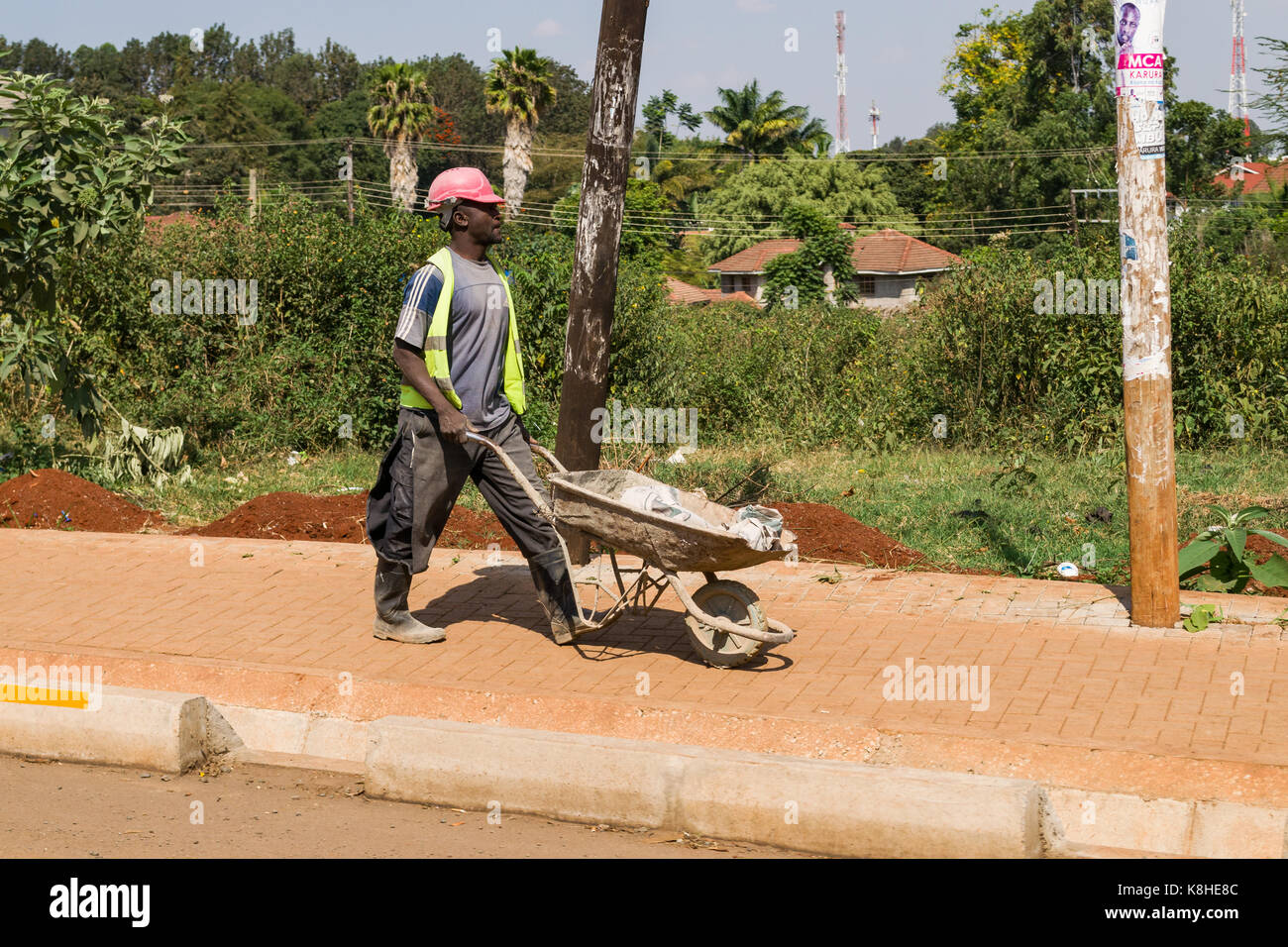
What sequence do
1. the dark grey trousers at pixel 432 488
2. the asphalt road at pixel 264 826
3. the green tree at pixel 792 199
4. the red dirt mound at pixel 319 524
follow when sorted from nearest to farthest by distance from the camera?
the asphalt road at pixel 264 826, the dark grey trousers at pixel 432 488, the red dirt mound at pixel 319 524, the green tree at pixel 792 199

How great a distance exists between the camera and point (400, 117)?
51625 mm

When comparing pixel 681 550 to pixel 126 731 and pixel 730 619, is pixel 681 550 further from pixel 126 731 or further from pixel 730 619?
pixel 126 731

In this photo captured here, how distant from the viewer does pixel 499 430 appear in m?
6.35

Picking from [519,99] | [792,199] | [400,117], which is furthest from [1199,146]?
[400,117]

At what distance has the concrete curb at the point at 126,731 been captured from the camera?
5223mm

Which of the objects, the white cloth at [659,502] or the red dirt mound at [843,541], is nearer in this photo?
the white cloth at [659,502]

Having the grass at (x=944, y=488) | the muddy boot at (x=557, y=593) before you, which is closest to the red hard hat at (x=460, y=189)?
the muddy boot at (x=557, y=593)

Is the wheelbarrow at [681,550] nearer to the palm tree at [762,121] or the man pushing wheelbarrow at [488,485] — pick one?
the man pushing wheelbarrow at [488,485]

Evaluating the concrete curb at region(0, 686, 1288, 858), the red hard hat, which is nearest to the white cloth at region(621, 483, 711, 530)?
the concrete curb at region(0, 686, 1288, 858)

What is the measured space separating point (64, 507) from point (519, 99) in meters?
42.1
